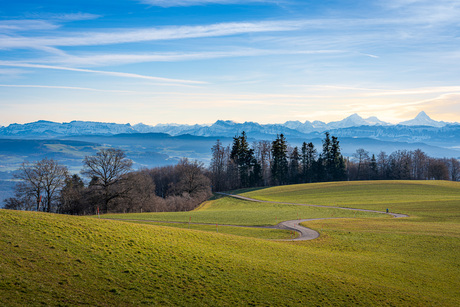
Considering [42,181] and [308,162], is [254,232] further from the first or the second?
[308,162]

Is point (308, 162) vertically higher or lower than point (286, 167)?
higher

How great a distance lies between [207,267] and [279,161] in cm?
8760

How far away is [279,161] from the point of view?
343 ft

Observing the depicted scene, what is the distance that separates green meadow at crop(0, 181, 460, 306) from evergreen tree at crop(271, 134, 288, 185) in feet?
227

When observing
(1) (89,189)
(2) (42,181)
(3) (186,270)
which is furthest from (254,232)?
(2) (42,181)

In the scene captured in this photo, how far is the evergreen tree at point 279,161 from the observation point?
333ft

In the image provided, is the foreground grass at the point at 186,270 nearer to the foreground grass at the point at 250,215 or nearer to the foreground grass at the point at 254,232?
the foreground grass at the point at 254,232

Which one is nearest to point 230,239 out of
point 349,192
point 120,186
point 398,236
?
point 398,236

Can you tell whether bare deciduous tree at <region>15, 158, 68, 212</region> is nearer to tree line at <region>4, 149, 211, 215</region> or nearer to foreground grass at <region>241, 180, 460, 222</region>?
tree line at <region>4, 149, 211, 215</region>

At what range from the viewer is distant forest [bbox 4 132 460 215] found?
184ft

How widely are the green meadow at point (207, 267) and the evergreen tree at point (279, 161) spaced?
69.3m

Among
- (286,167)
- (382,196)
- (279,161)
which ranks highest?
(279,161)

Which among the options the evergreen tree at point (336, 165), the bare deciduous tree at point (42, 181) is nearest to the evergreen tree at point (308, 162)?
the evergreen tree at point (336, 165)

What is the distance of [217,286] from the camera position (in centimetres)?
1656
